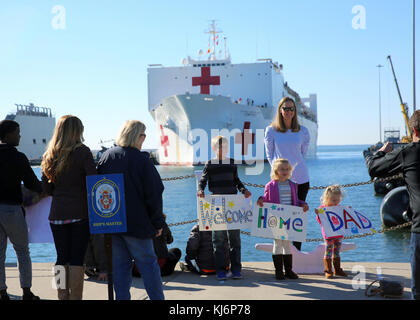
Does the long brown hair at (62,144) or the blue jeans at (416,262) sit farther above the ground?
the long brown hair at (62,144)

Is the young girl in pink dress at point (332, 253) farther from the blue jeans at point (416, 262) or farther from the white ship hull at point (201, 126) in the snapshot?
the white ship hull at point (201, 126)

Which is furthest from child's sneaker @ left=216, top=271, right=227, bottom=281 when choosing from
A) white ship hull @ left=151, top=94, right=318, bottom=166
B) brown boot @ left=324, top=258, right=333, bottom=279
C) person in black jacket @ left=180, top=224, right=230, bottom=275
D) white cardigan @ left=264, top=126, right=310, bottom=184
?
white ship hull @ left=151, top=94, right=318, bottom=166

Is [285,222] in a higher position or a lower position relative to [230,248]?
higher

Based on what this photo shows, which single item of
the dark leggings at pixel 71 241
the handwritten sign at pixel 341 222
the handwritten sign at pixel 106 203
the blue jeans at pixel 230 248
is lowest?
the blue jeans at pixel 230 248

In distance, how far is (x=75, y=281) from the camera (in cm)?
332

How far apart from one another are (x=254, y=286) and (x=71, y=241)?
5.68ft

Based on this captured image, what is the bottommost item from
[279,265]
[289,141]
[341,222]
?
[279,265]

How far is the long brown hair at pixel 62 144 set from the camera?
3275 mm

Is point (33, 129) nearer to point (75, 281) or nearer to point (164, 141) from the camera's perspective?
point (164, 141)

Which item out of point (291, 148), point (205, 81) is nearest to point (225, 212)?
point (291, 148)

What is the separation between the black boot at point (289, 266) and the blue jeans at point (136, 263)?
1.69 metres

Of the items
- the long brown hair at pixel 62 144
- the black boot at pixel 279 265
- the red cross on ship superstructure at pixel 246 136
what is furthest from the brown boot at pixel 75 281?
the red cross on ship superstructure at pixel 246 136

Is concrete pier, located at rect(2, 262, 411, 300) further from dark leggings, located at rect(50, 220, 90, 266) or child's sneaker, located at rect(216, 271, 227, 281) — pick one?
dark leggings, located at rect(50, 220, 90, 266)
